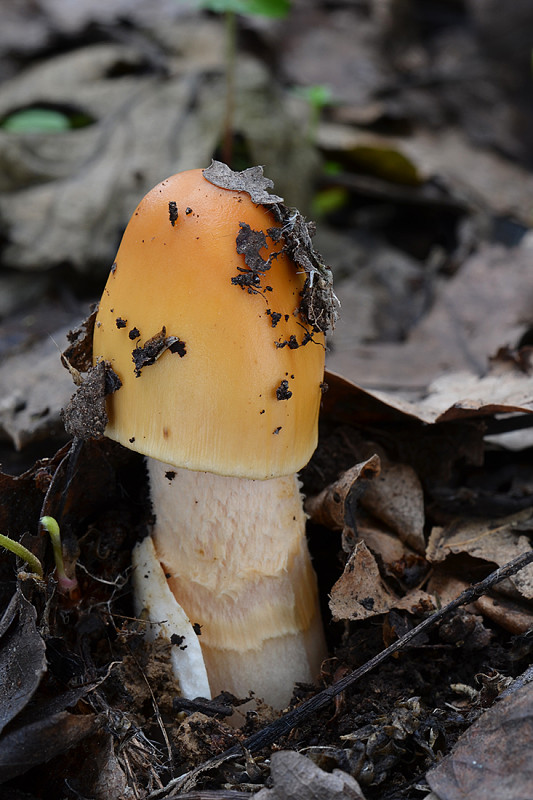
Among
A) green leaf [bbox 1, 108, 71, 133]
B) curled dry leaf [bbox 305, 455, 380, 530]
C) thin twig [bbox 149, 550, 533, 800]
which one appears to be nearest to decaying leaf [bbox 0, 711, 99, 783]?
thin twig [bbox 149, 550, 533, 800]

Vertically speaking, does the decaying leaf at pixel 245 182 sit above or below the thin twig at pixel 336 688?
above

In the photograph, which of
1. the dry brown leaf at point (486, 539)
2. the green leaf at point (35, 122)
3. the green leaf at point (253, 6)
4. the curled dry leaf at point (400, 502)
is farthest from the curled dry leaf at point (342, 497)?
the green leaf at point (35, 122)

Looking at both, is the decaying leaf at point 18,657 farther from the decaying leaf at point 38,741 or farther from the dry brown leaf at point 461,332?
the dry brown leaf at point 461,332

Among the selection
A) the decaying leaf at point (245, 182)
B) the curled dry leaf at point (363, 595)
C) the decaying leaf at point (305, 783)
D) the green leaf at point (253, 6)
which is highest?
the green leaf at point (253, 6)

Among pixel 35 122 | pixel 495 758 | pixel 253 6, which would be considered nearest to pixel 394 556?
pixel 495 758

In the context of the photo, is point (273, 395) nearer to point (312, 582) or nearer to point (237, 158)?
point (312, 582)
